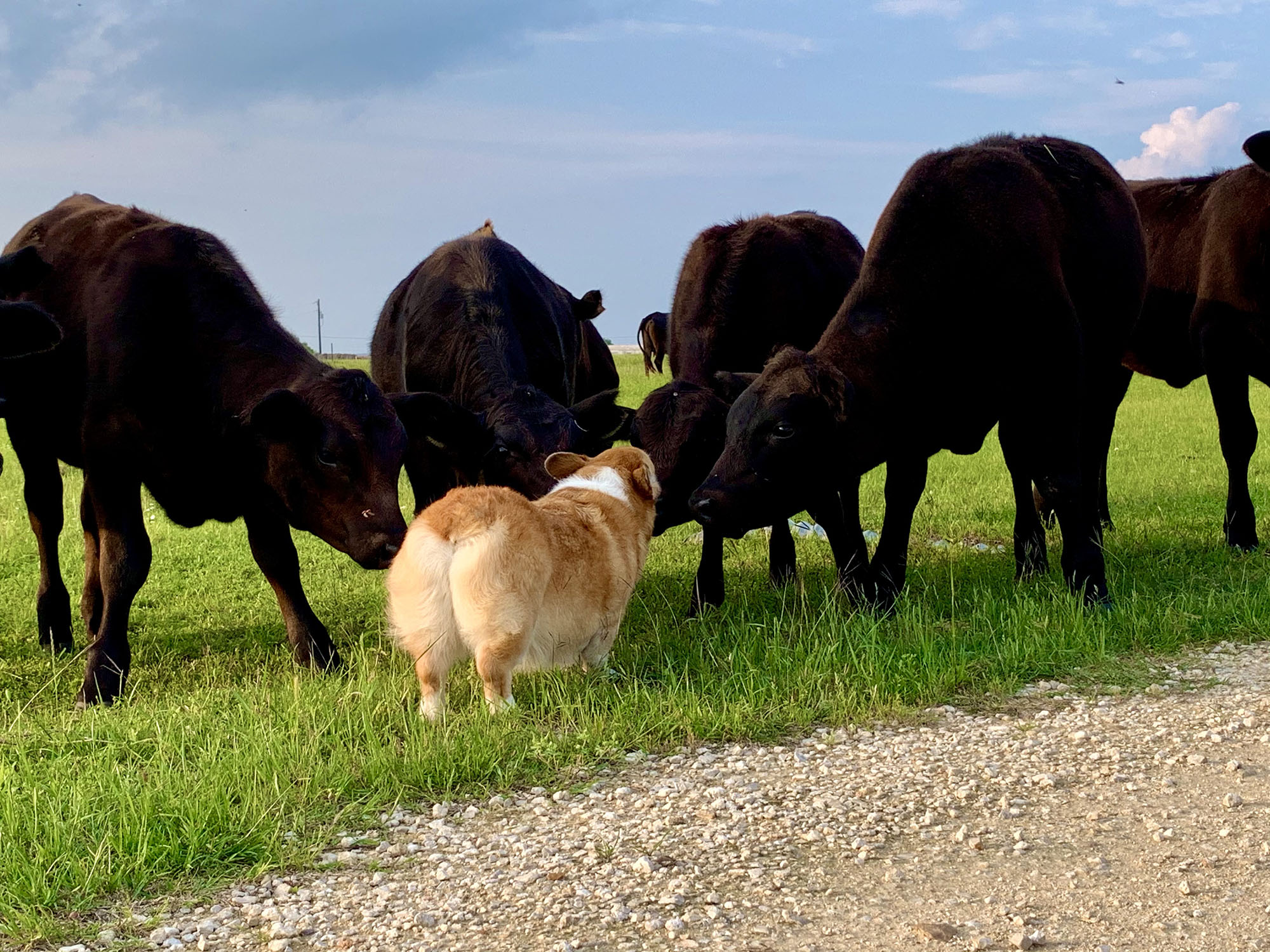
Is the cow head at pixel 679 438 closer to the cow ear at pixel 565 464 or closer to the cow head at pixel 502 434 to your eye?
the cow head at pixel 502 434

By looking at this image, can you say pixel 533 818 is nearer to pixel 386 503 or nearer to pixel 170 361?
pixel 386 503

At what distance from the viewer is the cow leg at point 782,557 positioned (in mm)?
9250

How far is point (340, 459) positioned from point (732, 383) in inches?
101

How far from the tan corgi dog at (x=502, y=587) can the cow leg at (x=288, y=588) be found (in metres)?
1.68

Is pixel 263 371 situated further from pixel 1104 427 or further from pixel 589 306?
pixel 1104 427

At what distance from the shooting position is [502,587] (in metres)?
5.35

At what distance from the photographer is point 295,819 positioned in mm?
4543

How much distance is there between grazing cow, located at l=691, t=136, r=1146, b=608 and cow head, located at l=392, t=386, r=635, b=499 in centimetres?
113

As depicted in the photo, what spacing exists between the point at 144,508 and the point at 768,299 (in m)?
9.17

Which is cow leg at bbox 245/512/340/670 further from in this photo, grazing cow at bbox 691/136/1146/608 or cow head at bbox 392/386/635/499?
grazing cow at bbox 691/136/1146/608

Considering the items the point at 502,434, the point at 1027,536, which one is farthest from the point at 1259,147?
the point at 502,434

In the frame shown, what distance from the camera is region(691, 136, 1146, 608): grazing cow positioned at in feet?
23.6

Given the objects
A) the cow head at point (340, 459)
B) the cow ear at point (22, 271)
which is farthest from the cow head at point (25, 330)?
the cow head at point (340, 459)

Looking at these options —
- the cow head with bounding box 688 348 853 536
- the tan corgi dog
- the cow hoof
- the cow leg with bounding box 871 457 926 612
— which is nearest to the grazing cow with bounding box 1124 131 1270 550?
the cow leg with bounding box 871 457 926 612
